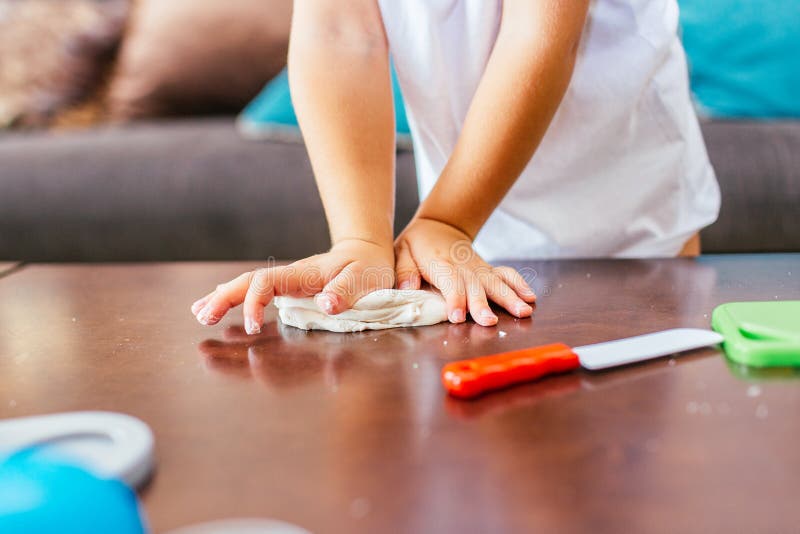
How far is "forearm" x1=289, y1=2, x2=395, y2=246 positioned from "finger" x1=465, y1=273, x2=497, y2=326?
0.11 meters

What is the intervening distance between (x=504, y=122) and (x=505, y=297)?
0.19 metres

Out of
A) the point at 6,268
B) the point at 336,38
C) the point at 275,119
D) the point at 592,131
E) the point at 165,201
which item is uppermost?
the point at 336,38

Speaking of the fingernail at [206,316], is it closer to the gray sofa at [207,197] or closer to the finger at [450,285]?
the finger at [450,285]

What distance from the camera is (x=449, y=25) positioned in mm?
855

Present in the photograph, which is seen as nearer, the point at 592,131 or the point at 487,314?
the point at 487,314

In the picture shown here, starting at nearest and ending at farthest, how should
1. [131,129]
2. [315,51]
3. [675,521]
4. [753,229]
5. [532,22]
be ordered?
1. [675,521]
2. [532,22]
3. [315,51]
4. [753,229]
5. [131,129]

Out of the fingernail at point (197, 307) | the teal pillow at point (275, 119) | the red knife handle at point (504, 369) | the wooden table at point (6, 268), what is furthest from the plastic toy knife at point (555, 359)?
the teal pillow at point (275, 119)

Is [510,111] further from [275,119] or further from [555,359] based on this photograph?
[275,119]

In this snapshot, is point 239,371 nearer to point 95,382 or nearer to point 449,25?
point 95,382

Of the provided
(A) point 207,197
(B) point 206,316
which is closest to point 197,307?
(B) point 206,316

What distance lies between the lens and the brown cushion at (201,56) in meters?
1.81

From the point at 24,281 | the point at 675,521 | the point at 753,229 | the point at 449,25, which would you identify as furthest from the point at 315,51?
the point at 753,229

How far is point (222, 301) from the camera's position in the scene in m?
0.55

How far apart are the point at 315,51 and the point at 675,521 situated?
0.63 metres
